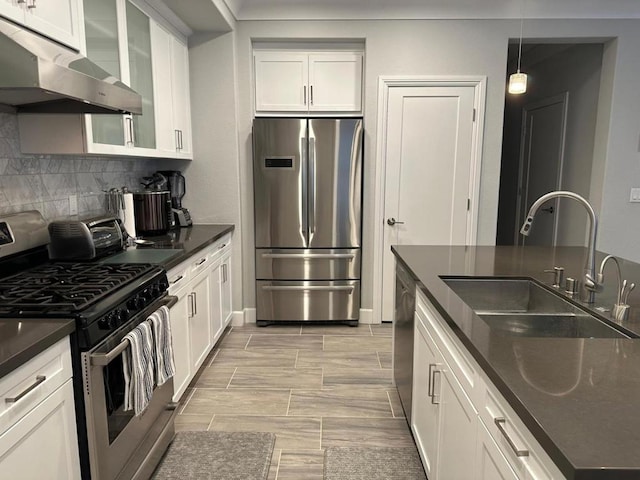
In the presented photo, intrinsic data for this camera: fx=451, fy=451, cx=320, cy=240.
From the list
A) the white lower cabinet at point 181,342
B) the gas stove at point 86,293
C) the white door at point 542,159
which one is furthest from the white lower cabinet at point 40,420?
the white door at point 542,159

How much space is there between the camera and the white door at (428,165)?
3846 millimetres

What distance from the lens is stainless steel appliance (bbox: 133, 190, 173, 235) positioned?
3061 millimetres

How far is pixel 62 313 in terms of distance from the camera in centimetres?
147

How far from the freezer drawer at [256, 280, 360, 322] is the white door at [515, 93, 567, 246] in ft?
7.77

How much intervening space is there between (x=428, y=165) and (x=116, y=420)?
3109 mm

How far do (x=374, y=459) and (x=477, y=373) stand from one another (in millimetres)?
1190

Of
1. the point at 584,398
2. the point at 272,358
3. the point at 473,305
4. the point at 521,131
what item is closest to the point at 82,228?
the point at 272,358

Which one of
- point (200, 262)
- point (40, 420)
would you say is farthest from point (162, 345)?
point (200, 262)

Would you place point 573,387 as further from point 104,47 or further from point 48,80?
point 104,47

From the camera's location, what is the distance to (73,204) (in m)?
2.59

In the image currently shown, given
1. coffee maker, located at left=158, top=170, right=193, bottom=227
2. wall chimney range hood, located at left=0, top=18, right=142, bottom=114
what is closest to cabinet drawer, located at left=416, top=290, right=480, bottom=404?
wall chimney range hood, located at left=0, top=18, right=142, bottom=114

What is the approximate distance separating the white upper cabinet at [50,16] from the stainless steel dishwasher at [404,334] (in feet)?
6.27

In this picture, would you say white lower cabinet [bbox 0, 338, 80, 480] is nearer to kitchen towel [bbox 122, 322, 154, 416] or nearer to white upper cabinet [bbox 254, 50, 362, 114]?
kitchen towel [bbox 122, 322, 154, 416]

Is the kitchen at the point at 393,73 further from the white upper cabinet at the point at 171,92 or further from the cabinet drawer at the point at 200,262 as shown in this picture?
the cabinet drawer at the point at 200,262
